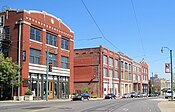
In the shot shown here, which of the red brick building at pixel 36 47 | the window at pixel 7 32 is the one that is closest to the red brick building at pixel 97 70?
the red brick building at pixel 36 47

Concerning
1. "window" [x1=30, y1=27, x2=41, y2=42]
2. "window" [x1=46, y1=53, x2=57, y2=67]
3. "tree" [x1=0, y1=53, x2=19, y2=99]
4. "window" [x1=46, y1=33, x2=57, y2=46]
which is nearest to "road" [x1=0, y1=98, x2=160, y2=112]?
"tree" [x1=0, y1=53, x2=19, y2=99]

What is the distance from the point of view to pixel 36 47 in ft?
185

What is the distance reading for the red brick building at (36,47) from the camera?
174 feet

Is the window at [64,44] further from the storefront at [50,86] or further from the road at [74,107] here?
the road at [74,107]

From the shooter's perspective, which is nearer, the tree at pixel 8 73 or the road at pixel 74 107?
the road at pixel 74 107

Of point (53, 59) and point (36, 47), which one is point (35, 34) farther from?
point (53, 59)

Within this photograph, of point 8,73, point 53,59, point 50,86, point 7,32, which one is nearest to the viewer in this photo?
point 8,73

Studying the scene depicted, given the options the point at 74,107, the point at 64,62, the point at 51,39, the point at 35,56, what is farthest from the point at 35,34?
the point at 74,107

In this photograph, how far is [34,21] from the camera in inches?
2211

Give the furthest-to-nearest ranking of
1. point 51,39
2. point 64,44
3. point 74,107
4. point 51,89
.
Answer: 1. point 64,44
2. point 51,39
3. point 51,89
4. point 74,107

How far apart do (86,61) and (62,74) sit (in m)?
17.8

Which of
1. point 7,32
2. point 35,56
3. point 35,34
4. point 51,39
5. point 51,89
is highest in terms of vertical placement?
point 7,32

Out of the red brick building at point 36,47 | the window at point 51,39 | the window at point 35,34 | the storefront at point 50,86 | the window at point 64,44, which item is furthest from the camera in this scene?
the window at point 64,44

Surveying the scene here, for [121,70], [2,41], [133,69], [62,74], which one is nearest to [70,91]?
[62,74]
